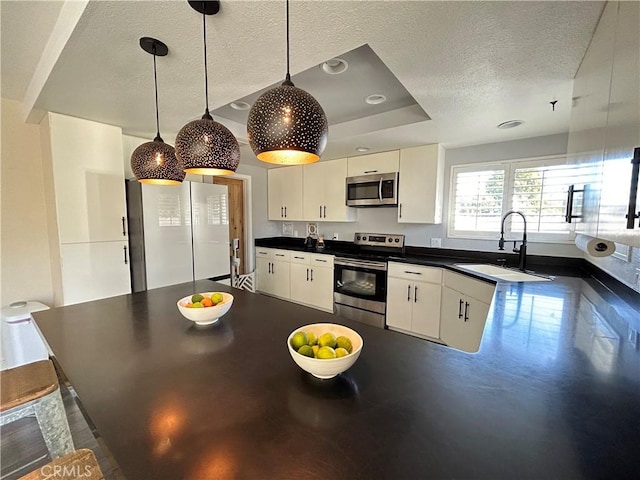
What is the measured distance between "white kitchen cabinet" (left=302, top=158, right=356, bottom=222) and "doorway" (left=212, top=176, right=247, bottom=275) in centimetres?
102

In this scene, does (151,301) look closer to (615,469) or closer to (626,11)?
(615,469)

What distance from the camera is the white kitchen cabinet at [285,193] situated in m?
4.15

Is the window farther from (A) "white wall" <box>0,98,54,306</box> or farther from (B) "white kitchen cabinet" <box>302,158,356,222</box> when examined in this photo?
(A) "white wall" <box>0,98,54,306</box>

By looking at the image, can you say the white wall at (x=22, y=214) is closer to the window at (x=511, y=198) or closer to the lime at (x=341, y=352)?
the lime at (x=341, y=352)

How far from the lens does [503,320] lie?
1.29m

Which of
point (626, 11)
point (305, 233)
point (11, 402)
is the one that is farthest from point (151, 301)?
point (305, 233)

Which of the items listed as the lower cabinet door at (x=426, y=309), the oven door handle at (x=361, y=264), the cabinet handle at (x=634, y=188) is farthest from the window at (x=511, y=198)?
the cabinet handle at (x=634, y=188)

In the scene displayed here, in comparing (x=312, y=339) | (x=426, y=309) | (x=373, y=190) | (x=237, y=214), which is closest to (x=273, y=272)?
(x=237, y=214)

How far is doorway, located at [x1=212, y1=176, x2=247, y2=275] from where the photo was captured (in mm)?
4137

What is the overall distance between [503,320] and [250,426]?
4.03 ft

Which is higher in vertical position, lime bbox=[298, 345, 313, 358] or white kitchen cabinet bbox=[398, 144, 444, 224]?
white kitchen cabinet bbox=[398, 144, 444, 224]

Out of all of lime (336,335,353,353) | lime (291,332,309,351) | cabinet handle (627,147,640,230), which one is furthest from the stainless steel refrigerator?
cabinet handle (627,147,640,230)

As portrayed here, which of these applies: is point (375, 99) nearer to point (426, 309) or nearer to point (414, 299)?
point (414, 299)

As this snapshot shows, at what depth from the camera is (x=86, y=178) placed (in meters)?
2.32
